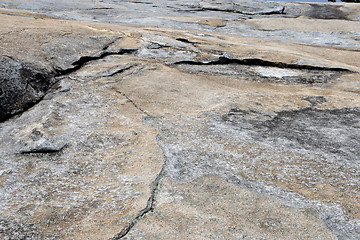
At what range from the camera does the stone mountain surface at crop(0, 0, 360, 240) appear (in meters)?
1.66

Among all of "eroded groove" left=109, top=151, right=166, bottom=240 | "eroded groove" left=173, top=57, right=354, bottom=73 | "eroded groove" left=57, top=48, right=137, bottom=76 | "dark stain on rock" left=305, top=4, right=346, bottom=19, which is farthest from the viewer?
"dark stain on rock" left=305, top=4, right=346, bottom=19

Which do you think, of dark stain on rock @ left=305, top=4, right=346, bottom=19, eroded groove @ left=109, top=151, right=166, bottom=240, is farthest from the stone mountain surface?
dark stain on rock @ left=305, top=4, right=346, bottom=19

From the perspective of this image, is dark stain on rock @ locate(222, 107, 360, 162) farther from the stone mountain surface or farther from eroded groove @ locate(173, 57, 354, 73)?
eroded groove @ locate(173, 57, 354, 73)

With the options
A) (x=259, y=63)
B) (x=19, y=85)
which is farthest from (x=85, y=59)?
(x=259, y=63)

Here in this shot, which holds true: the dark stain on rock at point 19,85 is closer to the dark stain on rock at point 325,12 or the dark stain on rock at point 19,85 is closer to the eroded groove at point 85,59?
the eroded groove at point 85,59

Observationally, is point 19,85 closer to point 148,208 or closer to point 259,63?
point 148,208

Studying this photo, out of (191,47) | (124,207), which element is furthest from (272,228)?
(191,47)

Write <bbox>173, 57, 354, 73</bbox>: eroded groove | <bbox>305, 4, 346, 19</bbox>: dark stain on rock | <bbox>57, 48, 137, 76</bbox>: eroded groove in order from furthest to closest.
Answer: <bbox>305, 4, 346, 19</bbox>: dark stain on rock
<bbox>173, 57, 354, 73</bbox>: eroded groove
<bbox>57, 48, 137, 76</bbox>: eroded groove

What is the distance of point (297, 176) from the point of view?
80.5 inches

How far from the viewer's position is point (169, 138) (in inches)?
95.3

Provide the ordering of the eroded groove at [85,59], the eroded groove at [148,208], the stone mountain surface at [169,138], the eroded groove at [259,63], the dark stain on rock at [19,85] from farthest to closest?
1. the eroded groove at [259,63]
2. the eroded groove at [85,59]
3. the dark stain on rock at [19,85]
4. the stone mountain surface at [169,138]
5. the eroded groove at [148,208]

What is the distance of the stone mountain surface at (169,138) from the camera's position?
166 cm

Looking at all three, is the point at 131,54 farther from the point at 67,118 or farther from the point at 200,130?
the point at 200,130

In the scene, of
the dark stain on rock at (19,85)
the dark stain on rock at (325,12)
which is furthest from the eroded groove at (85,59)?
the dark stain on rock at (325,12)
